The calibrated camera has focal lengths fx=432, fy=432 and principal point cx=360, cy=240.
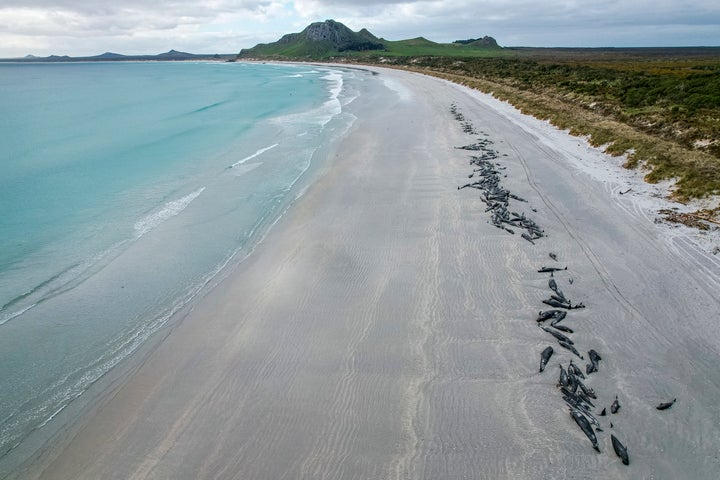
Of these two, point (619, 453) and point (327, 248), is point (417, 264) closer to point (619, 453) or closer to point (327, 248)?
point (327, 248)

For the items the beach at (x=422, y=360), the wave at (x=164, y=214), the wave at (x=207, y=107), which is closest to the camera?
the beach at (x=422, y=360)

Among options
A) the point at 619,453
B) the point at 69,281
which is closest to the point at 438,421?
the point at 619,453

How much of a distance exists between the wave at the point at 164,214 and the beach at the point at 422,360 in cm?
430

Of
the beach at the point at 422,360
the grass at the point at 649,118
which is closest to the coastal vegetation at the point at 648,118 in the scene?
the grass at the point at 649,118

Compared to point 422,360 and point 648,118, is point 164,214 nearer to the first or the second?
point 422,360


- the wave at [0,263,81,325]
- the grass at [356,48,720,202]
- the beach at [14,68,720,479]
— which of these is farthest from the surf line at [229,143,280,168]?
the grass at [356,48,720,202]

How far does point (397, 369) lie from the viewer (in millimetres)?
7637

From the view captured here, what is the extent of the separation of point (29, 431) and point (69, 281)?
5324 millimetres

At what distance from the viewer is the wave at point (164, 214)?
1439 centimetres

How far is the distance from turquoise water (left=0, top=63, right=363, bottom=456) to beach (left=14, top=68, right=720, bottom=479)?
1.02 metres

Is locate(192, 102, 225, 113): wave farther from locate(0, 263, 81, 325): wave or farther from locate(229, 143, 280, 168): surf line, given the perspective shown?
locate(0, 263, 81, 325): wave

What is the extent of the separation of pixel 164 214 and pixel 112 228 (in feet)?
5.74

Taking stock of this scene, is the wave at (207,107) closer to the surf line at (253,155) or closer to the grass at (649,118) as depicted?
the surf line at (253,155)

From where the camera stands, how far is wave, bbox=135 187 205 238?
567 inches
